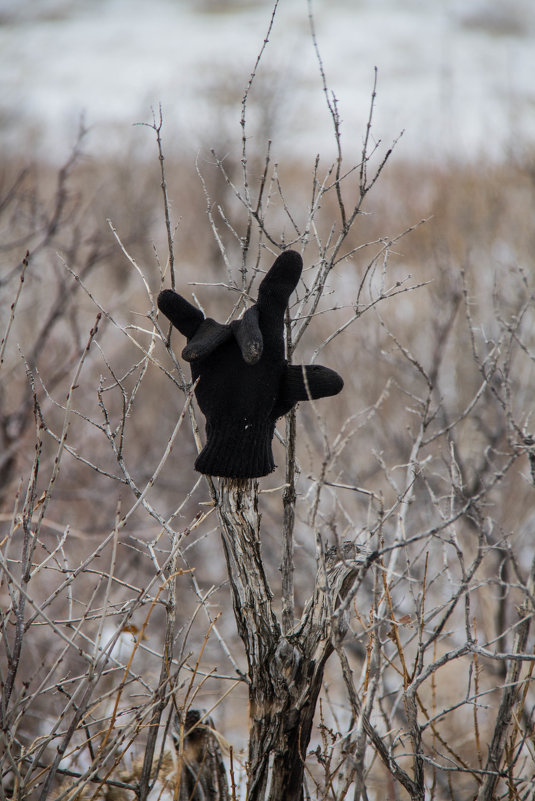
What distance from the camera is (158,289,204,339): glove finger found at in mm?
1678

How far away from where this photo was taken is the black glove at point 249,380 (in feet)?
5.38

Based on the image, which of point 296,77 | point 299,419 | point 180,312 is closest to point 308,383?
point 180,312

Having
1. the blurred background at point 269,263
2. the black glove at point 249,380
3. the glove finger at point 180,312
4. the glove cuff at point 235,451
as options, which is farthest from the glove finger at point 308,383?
the blurred background at point 269,263

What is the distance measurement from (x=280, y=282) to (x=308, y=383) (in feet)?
0.84

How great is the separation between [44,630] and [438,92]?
10031 mm

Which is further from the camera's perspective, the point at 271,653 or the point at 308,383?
the point at 271,653

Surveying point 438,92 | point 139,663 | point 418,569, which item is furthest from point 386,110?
point 139,663

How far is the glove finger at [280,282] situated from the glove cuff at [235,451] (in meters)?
0.30

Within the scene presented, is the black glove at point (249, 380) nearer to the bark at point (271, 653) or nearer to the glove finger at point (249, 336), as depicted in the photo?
the glove finger at point (249, 336)

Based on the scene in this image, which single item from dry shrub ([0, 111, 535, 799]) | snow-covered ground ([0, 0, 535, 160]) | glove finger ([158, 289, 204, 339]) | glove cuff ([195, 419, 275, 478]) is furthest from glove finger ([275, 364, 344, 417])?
snow-covered ground ([0, 0, 535, 160])

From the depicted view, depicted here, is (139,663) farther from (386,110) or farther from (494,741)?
(386,110)

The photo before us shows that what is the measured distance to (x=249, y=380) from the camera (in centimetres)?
167

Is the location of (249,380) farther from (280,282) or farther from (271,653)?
(271,653)

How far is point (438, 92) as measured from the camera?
441 inches
